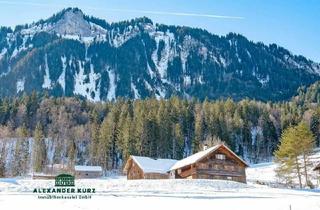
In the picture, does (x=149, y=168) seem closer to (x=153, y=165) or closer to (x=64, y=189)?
(x=153, y=165)

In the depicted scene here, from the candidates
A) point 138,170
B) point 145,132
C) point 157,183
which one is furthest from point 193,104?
point 157,183

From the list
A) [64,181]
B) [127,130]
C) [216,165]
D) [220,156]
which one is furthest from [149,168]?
[127,130]

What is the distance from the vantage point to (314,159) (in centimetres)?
10212

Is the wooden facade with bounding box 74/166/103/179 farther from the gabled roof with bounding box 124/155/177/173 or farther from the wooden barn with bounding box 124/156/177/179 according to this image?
the gabled roof with bounding box 124/155/177/173

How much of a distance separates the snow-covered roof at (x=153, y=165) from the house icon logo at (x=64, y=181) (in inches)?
1255

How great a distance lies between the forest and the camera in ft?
372

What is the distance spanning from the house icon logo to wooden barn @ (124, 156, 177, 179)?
3183 centimetres

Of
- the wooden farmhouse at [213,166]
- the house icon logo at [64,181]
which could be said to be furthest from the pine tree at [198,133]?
the house icon logo at [64,181]

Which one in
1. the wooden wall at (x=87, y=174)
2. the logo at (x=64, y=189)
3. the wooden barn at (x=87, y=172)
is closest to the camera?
the logo at (x=64, y=189)

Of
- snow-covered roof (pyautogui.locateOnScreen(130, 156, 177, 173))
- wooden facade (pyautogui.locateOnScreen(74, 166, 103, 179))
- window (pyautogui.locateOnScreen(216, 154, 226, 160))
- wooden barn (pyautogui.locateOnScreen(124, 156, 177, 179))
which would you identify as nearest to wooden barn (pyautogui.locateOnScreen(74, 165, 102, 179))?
wooden facade (pyautogui.locateOnScreen(74, 166, 103, 179))

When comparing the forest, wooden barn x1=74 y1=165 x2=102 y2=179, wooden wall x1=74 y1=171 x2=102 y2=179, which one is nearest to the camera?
wooden wall x1=74 y1=171 x2=102 y2=179

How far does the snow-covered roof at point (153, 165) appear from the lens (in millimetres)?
74438

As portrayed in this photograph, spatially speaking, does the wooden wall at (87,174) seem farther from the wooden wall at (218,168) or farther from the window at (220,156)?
the window at (220,156)

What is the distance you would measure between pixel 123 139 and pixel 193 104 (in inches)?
1629
